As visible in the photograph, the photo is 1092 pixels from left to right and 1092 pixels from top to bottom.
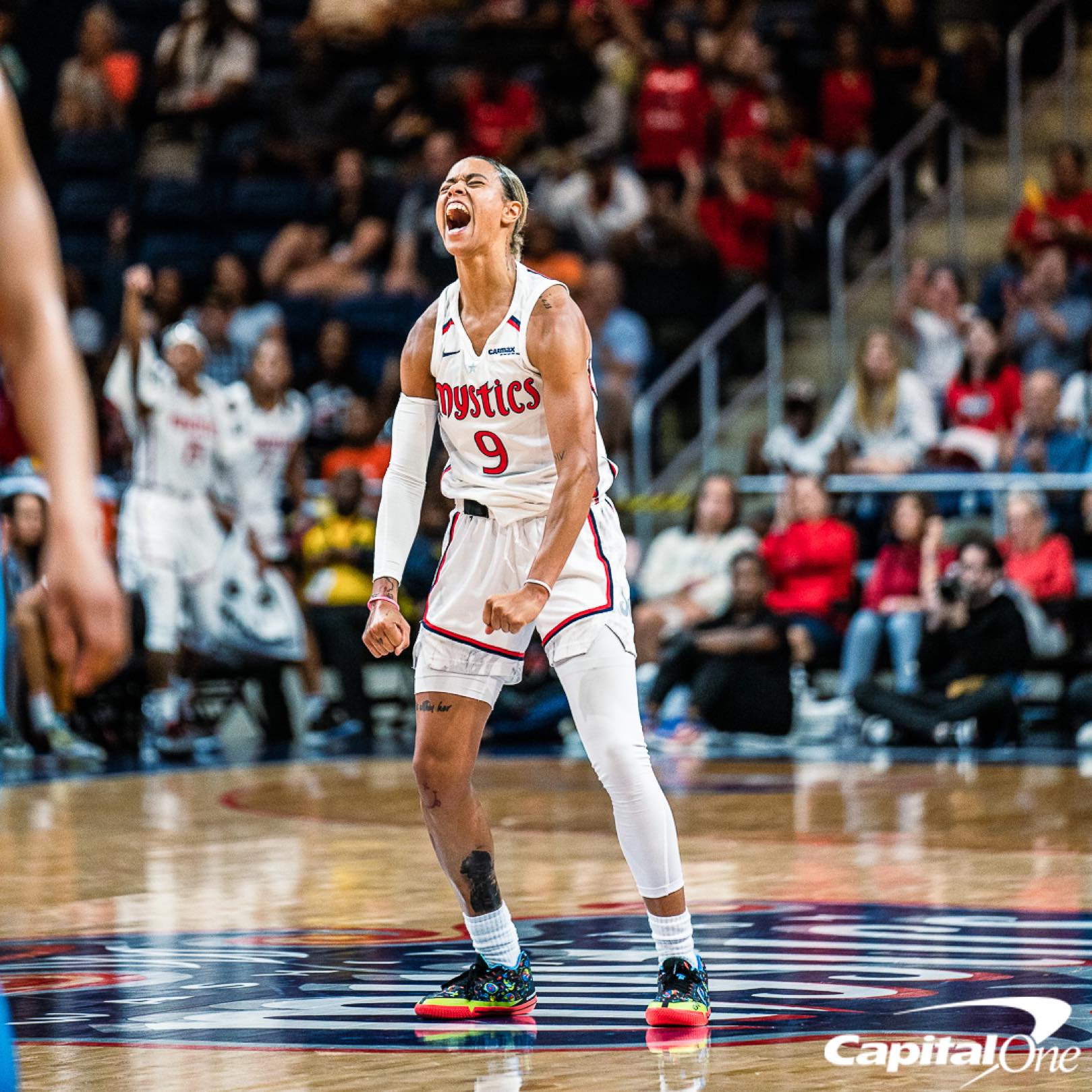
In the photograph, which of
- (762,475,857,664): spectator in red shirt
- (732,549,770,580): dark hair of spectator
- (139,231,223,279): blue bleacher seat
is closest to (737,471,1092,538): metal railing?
(762,475,857,664): spectator in red shirt

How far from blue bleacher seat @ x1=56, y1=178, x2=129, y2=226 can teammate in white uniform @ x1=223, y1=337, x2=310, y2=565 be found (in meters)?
4.92

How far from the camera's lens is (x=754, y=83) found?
1505cm

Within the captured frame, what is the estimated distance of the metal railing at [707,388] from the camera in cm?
1358

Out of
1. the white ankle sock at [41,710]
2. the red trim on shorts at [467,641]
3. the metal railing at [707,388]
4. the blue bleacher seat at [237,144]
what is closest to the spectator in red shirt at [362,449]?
the metal railing at [707,388]

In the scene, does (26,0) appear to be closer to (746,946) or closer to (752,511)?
(752,511)

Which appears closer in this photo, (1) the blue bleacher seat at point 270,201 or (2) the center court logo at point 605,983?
(2) the center court logo at point 605,983

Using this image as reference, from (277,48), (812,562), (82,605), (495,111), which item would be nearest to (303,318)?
(495,111)

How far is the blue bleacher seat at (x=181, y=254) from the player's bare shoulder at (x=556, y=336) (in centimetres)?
1161

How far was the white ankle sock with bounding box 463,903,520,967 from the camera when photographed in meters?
4.62

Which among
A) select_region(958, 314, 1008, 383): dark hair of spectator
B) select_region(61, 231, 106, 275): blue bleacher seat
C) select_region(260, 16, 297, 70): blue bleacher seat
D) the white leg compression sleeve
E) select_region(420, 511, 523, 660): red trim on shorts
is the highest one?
select_region(260, 16, 297, 70): blue bleacher seat

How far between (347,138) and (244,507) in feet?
17.8

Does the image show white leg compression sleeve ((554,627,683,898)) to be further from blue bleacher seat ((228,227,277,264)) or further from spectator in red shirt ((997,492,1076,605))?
blue bleacher seat ((228,227,277,264))

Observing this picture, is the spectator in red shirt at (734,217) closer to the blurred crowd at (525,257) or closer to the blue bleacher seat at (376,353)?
the blurred crowd at (525,257)

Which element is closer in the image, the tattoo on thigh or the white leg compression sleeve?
the white leg compression sleeve
